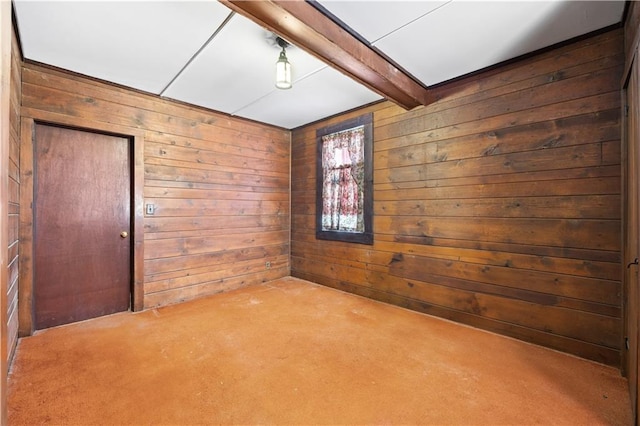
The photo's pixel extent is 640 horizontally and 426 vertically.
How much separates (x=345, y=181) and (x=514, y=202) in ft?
6.29

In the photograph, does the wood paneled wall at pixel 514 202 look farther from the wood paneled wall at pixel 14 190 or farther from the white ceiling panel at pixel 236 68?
the wood paneled wall at pixel 14 190

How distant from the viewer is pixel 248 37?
2.13 meters

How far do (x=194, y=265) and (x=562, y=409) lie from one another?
139 inches

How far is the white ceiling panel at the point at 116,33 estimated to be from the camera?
6.01ft

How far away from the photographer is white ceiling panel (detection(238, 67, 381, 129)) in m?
2.88

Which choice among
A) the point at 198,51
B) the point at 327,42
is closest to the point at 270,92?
the point at 198,51

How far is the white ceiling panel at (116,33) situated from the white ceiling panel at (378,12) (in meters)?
0.79

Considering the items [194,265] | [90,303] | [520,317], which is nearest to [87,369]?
[90,303]

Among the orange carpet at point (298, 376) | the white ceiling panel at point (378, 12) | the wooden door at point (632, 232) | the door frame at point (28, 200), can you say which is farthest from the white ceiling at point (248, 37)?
the orange carpet at point (298, 376)

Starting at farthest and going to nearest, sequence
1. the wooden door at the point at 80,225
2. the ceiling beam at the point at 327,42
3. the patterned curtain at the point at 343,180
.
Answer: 1. the patterned curtain at the point at 343,180
2. the wooden door at the point at 80,225
3. the ceiling beam at the point at 327,42

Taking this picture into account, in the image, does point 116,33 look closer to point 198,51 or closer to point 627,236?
point 198,51

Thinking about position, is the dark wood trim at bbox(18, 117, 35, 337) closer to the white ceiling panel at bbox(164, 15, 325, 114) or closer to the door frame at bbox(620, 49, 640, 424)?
the white ceiling panel at bbox(164, 15, 325, 114)

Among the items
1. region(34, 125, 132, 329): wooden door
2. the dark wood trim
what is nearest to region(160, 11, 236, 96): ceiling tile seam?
region(34, 125, 132, 329): wooden door

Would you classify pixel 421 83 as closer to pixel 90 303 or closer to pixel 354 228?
pixel 354 228
